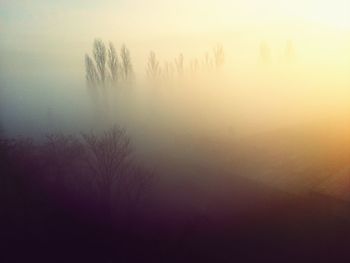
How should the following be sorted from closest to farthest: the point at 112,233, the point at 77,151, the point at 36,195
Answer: the point at 112,233 → the point at 36,195 → the point at 77,151

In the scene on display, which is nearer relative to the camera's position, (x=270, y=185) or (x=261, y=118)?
(x=270, y=185)

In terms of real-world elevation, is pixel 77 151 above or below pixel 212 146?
above

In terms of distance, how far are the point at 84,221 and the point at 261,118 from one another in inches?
1329

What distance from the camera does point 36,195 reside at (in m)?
23.1

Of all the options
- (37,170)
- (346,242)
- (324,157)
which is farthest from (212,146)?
(346,242)

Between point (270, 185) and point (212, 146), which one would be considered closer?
point (270, 185)

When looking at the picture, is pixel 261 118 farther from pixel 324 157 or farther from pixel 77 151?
pixel 77 151

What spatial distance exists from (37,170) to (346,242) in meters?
19.8

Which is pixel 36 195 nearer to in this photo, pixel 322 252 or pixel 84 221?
pixel 84 221

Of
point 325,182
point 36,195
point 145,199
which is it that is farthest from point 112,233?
point 325,182

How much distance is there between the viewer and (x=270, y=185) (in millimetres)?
24578

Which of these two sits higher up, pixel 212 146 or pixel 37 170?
pixel 37 170

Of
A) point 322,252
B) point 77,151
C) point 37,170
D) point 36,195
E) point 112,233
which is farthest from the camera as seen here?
point 77,151

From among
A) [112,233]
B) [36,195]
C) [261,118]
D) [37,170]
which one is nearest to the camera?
[112,233]
